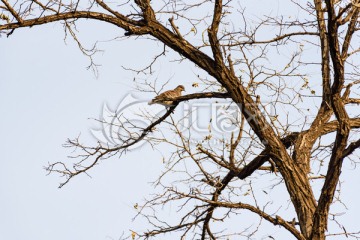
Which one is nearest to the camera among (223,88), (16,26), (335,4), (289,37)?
(335,4)

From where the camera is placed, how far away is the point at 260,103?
577 centimetres

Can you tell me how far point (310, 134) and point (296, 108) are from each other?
36 cm

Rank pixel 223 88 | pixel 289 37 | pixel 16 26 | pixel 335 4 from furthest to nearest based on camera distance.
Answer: pixel 289 37 < pixel 223 88 < pixel 16 26 < pixel 335 4

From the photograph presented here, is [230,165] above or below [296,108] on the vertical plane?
below

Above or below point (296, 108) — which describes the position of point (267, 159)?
below

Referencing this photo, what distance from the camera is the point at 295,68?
6.40m

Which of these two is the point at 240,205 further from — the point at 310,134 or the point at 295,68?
the point at 295,68

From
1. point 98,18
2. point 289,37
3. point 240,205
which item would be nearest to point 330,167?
point 240,205

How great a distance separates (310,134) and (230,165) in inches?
31.9

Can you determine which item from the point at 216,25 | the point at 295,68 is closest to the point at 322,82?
the point at 295,68

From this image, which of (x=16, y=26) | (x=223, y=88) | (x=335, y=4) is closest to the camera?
(x=335, y=4)

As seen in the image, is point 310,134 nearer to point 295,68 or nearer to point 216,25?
point 295,68

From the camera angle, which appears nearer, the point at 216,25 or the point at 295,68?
the point at 216,25

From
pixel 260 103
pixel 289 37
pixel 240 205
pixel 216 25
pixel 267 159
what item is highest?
pixel 289 37
